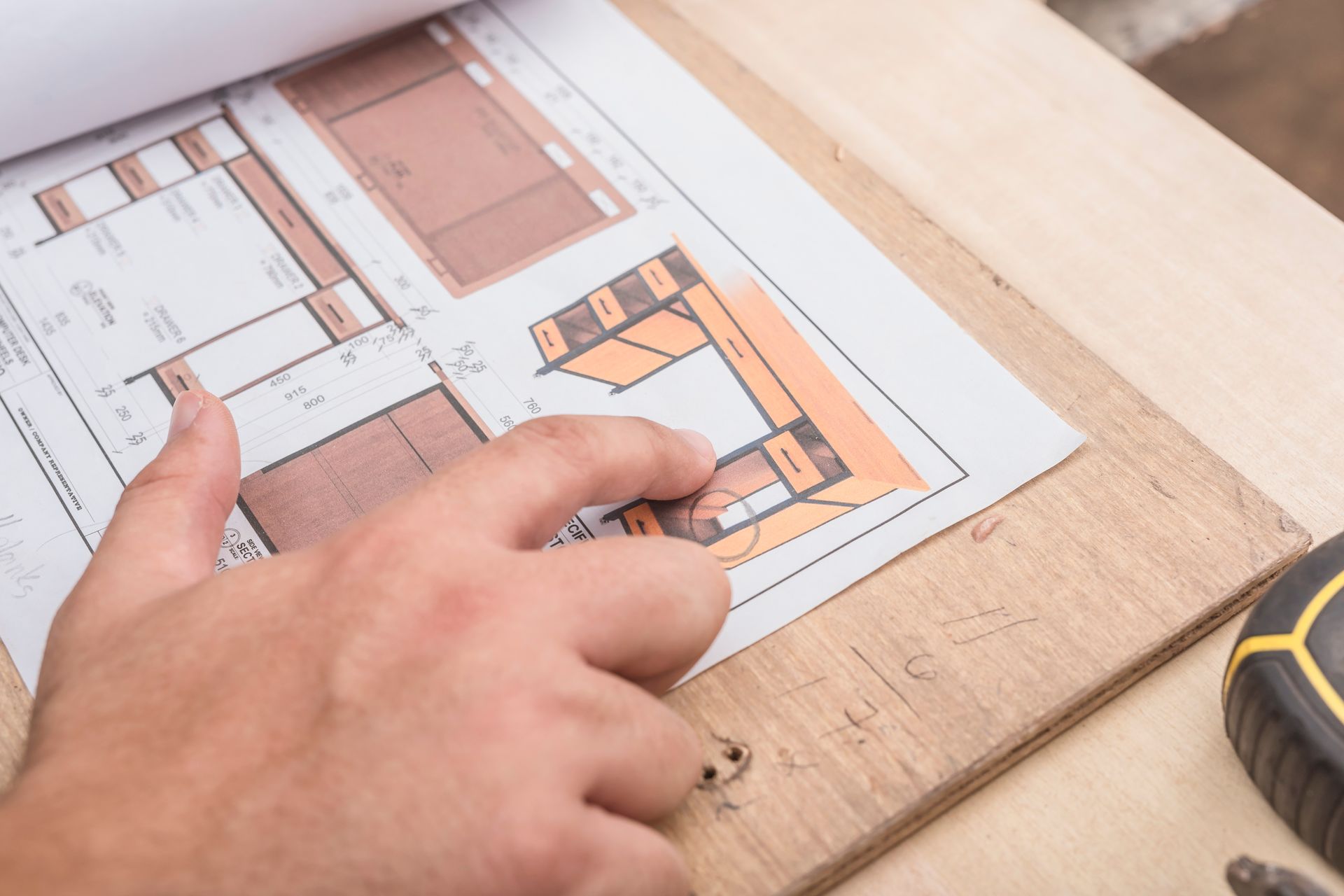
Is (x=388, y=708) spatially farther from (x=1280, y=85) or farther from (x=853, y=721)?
(x=1280, y=85)

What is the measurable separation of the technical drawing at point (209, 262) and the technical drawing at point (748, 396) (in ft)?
0.34

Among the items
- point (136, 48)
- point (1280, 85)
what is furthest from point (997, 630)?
point (1280, 85)

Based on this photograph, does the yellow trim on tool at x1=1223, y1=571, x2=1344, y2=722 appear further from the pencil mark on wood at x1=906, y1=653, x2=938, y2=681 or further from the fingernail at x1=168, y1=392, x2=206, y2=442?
the fingernail at x1=168, y1=392, x2=206, y2=442

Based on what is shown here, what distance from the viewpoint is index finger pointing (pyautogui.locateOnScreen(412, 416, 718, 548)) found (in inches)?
12.8

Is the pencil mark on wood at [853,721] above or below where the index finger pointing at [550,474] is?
below

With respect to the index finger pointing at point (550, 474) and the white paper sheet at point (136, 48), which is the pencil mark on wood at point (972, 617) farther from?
the white paper sheet at point (136, 48)

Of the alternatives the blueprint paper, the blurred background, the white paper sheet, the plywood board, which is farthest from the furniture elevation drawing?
the blurred background

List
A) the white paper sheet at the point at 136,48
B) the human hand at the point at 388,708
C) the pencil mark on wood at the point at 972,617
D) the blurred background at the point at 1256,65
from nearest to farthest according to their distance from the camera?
the human hand at the point at 388,708, the pencil mark on wood at the point at 972,617, the white paper sheet at the point at 136,48, the blurred background at the point at 1256,65

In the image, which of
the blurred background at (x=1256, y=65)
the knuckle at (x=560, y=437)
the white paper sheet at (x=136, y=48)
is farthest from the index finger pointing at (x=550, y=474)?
the blurred background at (x=1256, y=65)

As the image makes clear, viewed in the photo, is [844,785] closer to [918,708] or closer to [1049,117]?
[918,708]

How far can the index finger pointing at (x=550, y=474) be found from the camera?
325 millimetres

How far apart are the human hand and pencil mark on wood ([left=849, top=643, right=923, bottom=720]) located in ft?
0.21

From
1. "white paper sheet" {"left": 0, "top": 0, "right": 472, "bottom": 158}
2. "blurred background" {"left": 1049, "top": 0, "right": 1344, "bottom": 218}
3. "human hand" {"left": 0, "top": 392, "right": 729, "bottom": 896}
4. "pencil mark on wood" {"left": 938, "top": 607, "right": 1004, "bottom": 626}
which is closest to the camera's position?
"human hand" {"left": 0, "top": 392, "right": 729, "bottom": 896}

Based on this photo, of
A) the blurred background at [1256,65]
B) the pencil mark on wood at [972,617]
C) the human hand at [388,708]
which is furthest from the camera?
the blurred background at [1256,65]
